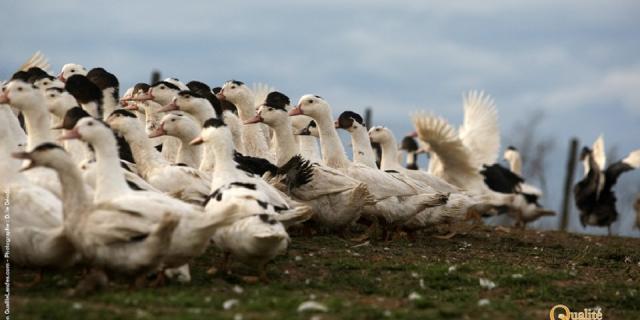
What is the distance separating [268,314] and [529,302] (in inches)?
96.3

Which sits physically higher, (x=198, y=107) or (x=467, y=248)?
(x=198, y=107)

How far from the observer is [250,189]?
9.15m

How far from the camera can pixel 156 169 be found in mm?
10672

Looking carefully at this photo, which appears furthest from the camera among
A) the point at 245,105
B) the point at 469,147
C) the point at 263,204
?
the point at 469,147

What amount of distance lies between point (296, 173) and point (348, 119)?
6.55 ft

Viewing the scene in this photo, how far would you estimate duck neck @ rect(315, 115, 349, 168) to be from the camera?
12.9 metres

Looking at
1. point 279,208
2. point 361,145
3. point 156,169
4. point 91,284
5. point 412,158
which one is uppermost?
point 361,145

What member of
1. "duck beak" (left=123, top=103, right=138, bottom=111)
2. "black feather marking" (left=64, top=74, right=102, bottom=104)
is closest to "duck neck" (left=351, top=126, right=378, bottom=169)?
"duck beak" (left=123, top=103, right=138, bottom=111)

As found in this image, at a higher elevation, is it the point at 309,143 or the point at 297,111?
the point at 297,111

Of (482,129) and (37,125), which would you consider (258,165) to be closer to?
(37,125)

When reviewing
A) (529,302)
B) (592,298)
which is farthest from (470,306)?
(592,298)

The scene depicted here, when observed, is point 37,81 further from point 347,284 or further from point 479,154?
point 479,154

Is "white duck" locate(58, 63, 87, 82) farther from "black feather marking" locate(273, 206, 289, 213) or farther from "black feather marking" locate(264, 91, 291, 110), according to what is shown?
"black feather marking" locate(273, 206, 289, 213)

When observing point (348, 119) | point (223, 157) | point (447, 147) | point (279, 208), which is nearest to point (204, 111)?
point (348, 119)
